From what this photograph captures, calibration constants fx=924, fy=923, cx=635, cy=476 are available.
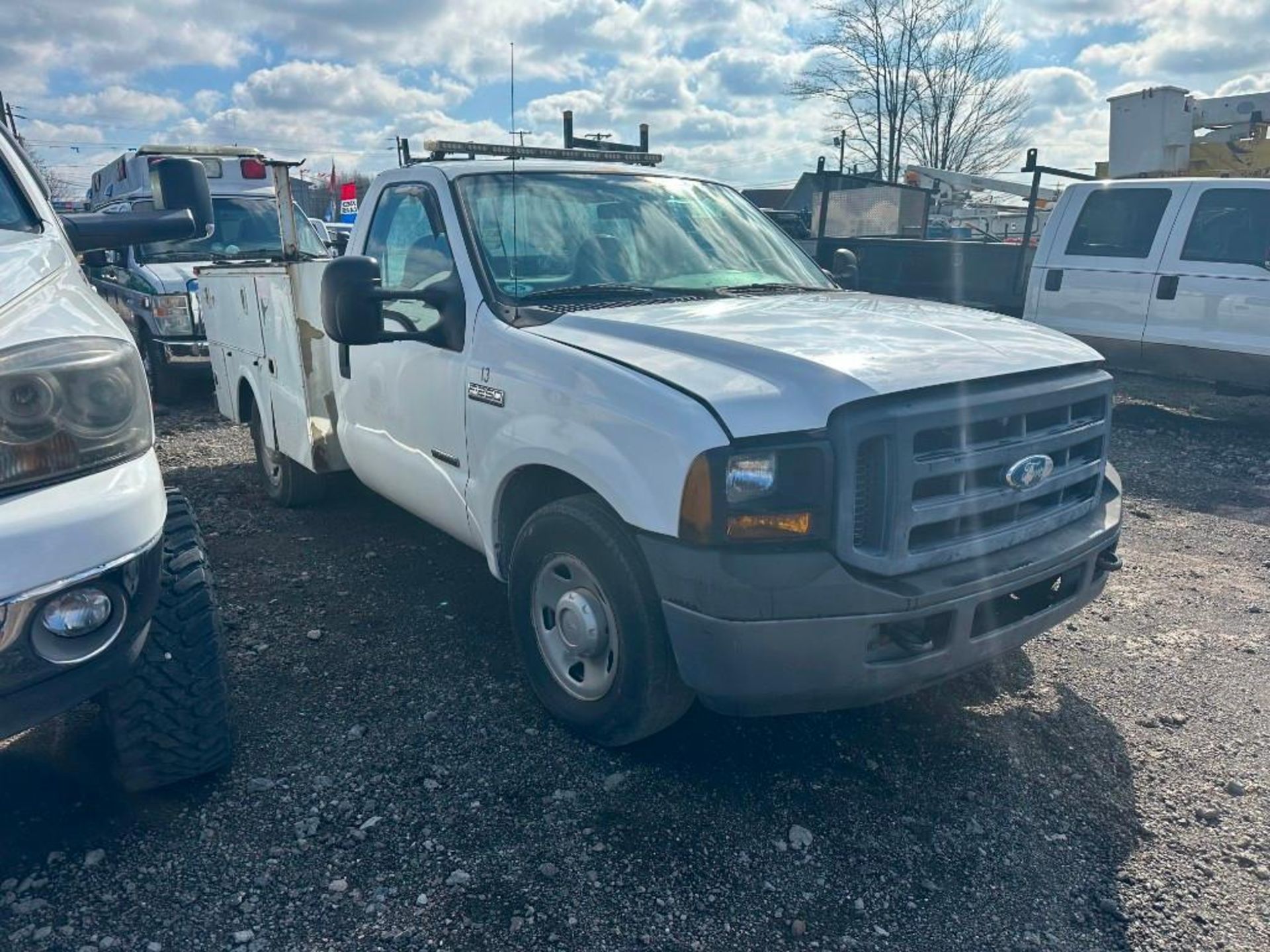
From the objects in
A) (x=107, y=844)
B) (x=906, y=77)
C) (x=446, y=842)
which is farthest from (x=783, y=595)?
(x=906, y=77)

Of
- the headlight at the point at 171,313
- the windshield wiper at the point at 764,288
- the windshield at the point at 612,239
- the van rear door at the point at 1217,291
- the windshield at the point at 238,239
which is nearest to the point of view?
the windshield at the point at 612,239

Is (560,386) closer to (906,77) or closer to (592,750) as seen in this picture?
(592,750)

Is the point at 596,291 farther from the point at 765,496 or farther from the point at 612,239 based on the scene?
the point at 765,496

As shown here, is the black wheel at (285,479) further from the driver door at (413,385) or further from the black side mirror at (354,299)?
the black side mirror at (354,299)

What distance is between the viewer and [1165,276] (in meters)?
7.87

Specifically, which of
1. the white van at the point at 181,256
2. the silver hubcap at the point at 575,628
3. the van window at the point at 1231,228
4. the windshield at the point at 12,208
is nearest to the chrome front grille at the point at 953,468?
the silver hubcap at the point at 575,628

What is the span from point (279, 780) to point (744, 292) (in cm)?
244

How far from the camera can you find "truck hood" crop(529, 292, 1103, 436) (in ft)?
8.14

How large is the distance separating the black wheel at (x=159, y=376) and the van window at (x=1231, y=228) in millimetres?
9343

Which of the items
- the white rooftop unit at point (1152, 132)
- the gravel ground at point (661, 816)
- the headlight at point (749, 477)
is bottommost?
the gravel ground at point (661, 816)

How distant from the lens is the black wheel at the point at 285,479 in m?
5.61

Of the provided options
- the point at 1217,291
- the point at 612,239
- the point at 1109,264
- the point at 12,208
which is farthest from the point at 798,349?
the point at 1109,264

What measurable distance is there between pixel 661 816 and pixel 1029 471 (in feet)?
4.96

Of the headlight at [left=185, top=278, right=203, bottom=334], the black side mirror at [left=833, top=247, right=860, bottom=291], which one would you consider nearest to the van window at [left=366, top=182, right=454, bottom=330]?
the black side mirror at [left=833, top=247, right=860, bottom=291]
